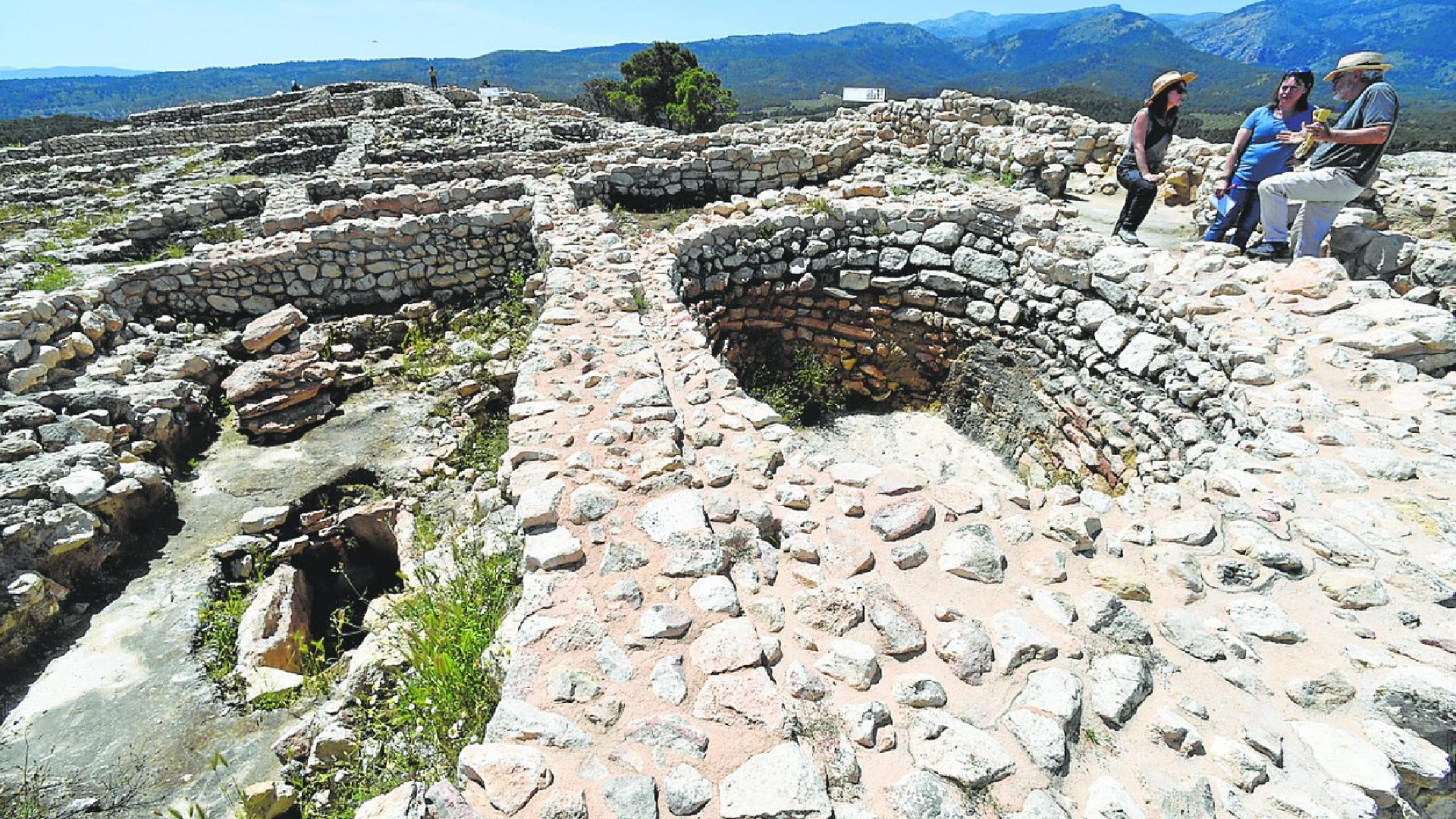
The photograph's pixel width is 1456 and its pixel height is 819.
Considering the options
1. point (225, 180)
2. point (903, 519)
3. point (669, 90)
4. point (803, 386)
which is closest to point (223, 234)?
point (225, 180)

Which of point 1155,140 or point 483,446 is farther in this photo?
point 1155,140

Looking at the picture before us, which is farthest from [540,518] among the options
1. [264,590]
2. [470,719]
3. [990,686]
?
[264,590]

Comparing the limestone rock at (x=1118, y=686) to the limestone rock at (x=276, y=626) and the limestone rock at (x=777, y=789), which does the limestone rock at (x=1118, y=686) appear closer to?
the limestone rock at (x=777, y=789)

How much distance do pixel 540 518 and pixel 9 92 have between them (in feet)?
1004

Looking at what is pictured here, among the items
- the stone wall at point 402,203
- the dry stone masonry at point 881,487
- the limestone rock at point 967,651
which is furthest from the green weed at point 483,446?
the stone wall at point 402,203

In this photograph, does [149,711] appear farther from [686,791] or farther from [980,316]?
[980,316]

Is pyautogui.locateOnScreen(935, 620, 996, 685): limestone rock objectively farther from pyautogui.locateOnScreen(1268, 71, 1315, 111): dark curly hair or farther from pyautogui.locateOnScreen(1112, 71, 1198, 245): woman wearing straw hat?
pyautogui.locateOnScreen(1268, 71, 1315, 111): dark curly hair

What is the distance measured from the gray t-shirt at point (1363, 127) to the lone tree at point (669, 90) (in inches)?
1628

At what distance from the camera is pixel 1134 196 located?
8.21m

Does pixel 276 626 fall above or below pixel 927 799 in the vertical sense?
below

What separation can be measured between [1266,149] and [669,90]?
4339cm

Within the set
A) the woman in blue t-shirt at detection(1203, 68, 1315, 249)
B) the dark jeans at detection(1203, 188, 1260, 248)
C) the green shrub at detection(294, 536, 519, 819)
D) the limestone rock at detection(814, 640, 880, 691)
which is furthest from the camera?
the dark jeans at detection(1203, 188, 1260, 248)

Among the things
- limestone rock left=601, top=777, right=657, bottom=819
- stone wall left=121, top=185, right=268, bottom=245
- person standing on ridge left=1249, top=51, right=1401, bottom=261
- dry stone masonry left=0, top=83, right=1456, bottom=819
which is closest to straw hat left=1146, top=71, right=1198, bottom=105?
person standing on ridge left=1249, top=51, right=1401, bottom=261

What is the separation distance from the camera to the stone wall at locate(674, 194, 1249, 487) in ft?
20.6
